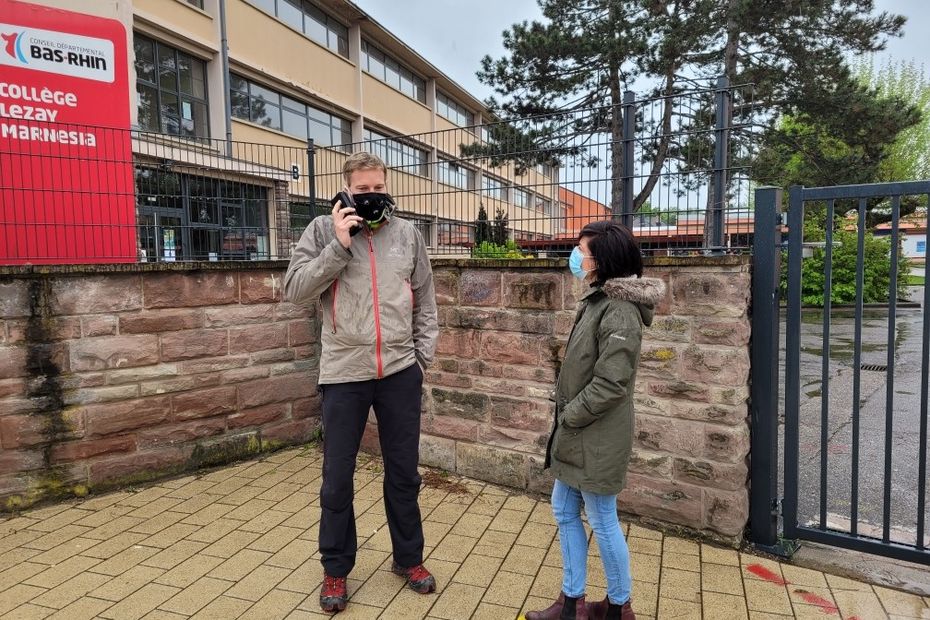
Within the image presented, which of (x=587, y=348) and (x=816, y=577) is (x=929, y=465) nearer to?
(x=816, y=577)

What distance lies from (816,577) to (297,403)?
12.9 feet

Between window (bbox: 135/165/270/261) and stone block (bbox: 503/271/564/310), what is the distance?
89.8 inches

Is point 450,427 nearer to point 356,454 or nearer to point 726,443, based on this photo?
point 356,454

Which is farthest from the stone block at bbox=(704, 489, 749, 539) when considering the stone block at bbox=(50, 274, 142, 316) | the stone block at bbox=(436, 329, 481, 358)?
the stone block at bbox=(50, 274, 142, 316)

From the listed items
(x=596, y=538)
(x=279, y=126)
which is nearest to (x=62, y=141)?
(x=596, y=538)

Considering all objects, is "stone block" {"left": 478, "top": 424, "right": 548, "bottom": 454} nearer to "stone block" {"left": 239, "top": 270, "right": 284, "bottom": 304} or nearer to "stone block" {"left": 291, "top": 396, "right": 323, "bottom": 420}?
"stone block" {"left": 291, "top": 396, "right": 323, "bottom": 420}

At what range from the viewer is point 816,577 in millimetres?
3066

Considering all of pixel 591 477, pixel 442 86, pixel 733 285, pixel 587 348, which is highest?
pixel 442 86

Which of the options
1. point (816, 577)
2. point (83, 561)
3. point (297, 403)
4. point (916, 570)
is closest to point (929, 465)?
point (916, 570)

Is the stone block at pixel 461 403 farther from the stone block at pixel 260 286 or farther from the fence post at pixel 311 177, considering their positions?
the fence post at pixel 311 177

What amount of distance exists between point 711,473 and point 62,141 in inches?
206

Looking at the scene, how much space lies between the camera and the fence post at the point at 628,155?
12.5 ft

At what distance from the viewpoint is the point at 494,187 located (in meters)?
4.44

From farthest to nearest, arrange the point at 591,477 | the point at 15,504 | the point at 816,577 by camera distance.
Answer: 1. the point at 15,504
2. the point at 816,577
3. the point at 591,477
